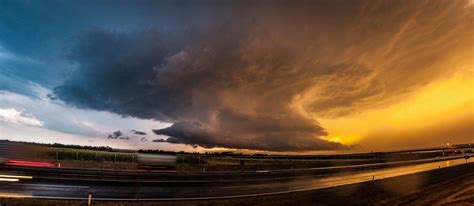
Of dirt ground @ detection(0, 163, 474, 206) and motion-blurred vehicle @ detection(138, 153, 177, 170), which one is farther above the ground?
motion-blurred vehicle @ detection(138, 153, 177, 170)

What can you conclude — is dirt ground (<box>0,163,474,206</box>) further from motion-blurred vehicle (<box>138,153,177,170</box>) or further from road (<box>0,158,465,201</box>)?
motion-blurred vehicle (<box>138,153,177,170</box>)

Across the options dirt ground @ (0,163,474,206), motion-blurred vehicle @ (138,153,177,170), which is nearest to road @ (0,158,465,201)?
dirt ground @ (0,163,474,206)

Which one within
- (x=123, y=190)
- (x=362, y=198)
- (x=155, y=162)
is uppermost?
(x=155, y=162)

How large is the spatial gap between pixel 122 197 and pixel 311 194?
1911 centimetres

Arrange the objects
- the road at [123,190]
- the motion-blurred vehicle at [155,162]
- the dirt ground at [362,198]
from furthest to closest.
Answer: the motion-blurred vehicle at [155,162] < the road at [123,190] < the dirt ground at [362,198]

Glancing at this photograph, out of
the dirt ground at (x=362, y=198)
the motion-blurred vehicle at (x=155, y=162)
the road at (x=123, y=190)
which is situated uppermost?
the motion-blurred vehicle at (x=155, y=162)

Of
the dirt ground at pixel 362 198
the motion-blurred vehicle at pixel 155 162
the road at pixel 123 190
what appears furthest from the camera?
the motion-blurred vehicle at pixel 155 162

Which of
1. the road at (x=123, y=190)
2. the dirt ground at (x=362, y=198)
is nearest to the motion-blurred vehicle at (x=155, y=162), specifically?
the road at (x=123, y=190)

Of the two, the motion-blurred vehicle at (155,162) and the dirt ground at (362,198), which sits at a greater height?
the motion-blurred vehicle at (155,162)

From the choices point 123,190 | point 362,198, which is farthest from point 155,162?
point 362,198

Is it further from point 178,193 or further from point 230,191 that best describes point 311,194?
point 178,193

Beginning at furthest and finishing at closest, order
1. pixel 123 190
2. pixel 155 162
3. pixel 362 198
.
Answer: pixel 155 162
pixel 123 190
pixel 362 198

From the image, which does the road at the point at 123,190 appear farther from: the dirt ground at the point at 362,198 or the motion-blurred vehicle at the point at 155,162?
the motion-blurred vehicle at the point at 155,162

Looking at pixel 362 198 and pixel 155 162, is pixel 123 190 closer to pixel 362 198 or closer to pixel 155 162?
pixel 362 198
